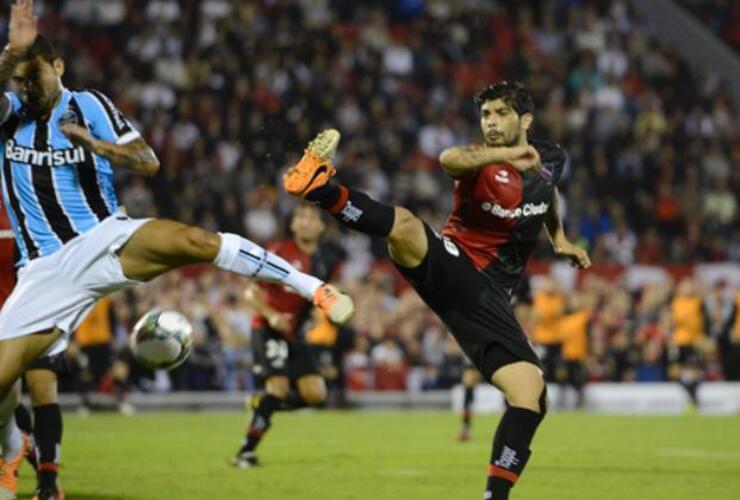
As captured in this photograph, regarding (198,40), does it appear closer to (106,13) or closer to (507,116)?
(106,13)

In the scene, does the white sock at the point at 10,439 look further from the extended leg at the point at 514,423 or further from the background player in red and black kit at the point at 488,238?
the extended leg at the point at 514,423

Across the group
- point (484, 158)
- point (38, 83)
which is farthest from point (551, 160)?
point (38, 83)

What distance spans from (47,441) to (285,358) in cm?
442

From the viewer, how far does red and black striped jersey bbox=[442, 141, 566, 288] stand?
861cm

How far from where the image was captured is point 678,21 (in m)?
31.1

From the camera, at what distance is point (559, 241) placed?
30.8 feet

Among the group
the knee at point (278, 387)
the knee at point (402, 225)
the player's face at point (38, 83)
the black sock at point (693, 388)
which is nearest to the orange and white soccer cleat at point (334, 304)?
the knee at point (402, 225)

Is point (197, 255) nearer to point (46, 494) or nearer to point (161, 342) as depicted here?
point (161, 342)

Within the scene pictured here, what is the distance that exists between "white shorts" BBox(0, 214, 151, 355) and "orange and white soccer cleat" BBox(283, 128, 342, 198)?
873 millimetres

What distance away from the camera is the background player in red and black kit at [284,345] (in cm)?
1285

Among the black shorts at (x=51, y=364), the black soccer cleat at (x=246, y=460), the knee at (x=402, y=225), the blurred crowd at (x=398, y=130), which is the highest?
the blurred crowd at (x=398, y=130)

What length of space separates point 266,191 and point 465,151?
15708 mm

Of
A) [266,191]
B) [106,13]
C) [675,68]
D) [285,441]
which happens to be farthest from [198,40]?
[285,441]

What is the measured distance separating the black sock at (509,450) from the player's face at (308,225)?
19.7 feet
